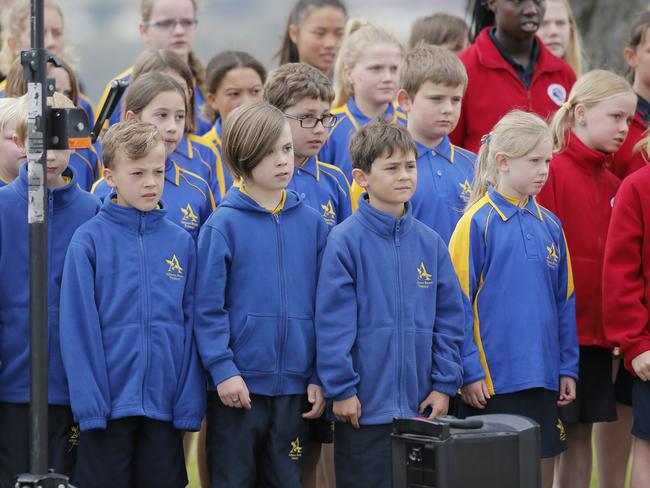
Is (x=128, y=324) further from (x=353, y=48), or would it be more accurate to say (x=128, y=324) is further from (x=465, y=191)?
(x=353, y=48)

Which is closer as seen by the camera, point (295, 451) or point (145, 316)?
point (145, 316)

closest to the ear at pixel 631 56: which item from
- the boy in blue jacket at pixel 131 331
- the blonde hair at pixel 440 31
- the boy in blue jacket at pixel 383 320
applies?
the blonde hair at pixel 440 31

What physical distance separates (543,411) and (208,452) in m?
1.44

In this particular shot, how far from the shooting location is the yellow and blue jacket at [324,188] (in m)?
5.38

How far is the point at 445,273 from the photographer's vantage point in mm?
4980

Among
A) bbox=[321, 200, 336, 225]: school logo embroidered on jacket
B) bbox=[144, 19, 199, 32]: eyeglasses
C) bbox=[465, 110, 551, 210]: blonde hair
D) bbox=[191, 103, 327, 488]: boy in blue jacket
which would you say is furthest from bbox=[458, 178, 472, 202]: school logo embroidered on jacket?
bbox=[144, 19, 199, 32]: eyeglasses

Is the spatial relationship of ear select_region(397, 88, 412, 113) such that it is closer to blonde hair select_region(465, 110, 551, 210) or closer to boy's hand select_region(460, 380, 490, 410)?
blonde hair select_region(465, 110, 551, 210)

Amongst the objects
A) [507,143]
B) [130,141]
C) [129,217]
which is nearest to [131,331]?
[129,217]

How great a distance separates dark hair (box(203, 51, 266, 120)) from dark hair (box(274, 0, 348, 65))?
0.73 m

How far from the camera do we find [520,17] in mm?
6629

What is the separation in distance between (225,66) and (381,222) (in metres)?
2.01

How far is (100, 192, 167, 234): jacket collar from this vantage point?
15.4 feet

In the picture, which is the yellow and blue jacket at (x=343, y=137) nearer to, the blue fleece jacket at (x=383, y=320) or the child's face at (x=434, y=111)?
the child's face at (x=434, y=111)

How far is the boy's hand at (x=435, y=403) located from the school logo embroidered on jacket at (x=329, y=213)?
36.7 inches
